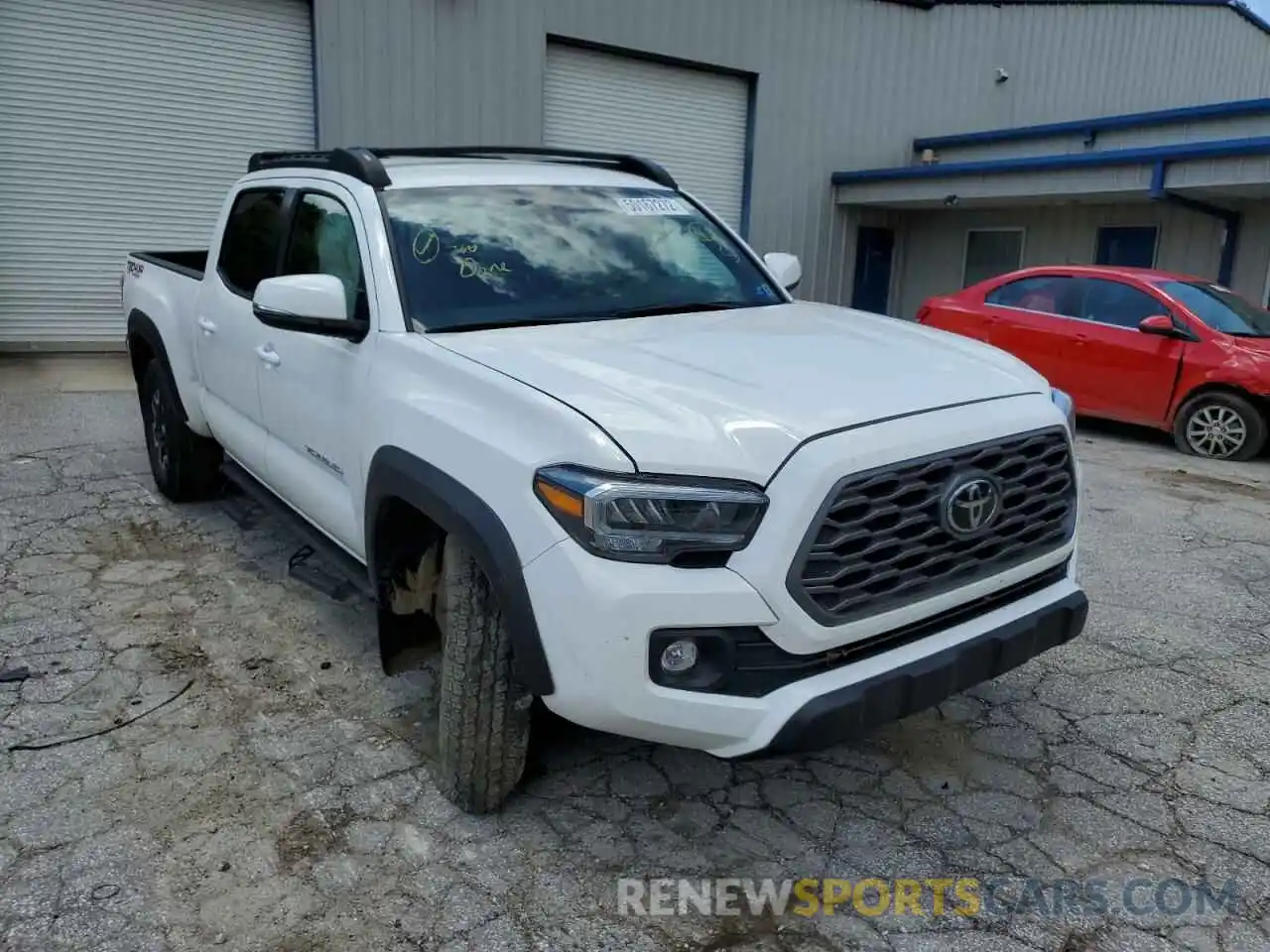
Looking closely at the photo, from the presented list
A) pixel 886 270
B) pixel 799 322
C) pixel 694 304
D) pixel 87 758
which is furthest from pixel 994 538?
pixel 886 270

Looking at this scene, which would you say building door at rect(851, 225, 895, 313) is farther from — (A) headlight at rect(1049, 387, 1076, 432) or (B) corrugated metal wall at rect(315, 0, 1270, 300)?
(A) headlight at rect(1049, 387, 1076, 432)

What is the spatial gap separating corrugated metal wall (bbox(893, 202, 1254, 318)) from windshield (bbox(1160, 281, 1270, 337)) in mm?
4383

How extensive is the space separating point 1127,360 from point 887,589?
7.13m

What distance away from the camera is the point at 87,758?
A: 3.13 meters

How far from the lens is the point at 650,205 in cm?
402

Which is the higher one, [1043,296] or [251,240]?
[251,240]

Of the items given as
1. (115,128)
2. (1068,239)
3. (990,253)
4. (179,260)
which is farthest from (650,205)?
(990,253)

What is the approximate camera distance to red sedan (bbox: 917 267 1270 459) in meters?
7.99

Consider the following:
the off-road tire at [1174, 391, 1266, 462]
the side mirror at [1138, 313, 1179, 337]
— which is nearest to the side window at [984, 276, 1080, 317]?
the side mirror at [1138, 313, 1179, 337]

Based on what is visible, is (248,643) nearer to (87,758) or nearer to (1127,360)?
(87,758)

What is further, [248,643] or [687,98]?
[687,98]

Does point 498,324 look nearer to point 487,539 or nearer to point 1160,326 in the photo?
point 487,539

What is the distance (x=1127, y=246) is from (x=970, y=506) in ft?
43.2

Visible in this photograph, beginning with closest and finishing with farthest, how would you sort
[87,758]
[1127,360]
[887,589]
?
[887,589]
[87,758]
[1127,360]
